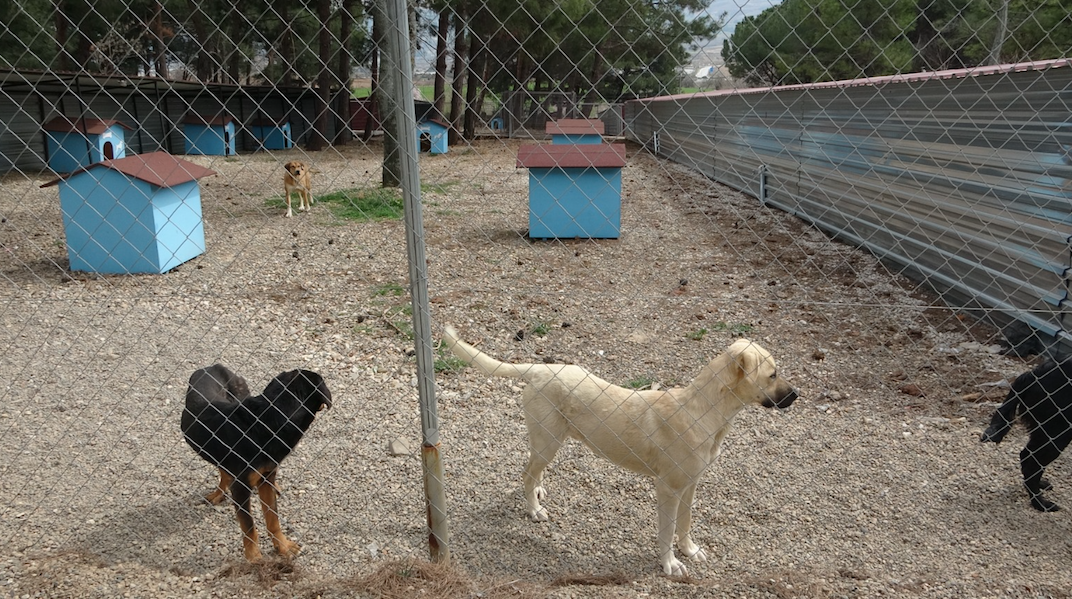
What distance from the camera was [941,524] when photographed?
334cm

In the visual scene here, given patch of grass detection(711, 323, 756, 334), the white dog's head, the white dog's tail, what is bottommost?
patch of grass detection(711, 323, 756, 334)

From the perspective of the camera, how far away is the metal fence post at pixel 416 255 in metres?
2.32

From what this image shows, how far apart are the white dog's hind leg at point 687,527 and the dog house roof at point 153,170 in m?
5.59

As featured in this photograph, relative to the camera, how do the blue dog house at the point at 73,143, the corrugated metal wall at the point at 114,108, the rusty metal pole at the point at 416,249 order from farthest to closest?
the blue dog house at the point at 73,143, the corrugated metal wall at the point at 114,108, the rusty metal pole at the point at 416,249

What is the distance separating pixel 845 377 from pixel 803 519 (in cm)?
199

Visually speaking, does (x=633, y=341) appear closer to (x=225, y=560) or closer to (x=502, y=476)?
(x=502, y=476)

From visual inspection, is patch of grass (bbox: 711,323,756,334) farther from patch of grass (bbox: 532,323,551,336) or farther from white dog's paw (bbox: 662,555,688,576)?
white dog's paw (bbox: 662,555,688,576)

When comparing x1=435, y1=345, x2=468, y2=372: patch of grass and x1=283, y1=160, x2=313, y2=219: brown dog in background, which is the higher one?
x1=283, y1=160, x2=313, y2=219: brown dog in background

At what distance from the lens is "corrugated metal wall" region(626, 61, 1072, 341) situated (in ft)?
17.7

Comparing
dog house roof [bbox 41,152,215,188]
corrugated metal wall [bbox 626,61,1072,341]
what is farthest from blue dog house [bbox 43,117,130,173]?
corrugated metal wall [bbox 626,61,1072,341]

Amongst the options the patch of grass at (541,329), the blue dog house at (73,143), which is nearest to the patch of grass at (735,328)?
the patch of grass at (541,329)

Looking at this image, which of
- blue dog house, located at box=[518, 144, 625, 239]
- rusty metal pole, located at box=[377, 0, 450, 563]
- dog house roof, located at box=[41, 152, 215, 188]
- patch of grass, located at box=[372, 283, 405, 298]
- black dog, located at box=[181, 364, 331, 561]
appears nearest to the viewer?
rusty metal pole, located at box=[377, 0, 450, 563]

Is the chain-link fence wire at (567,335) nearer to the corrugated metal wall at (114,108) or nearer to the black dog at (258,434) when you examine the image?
the black dog at (258,434)

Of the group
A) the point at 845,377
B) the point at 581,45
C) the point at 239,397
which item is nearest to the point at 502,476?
the point at 239,397
